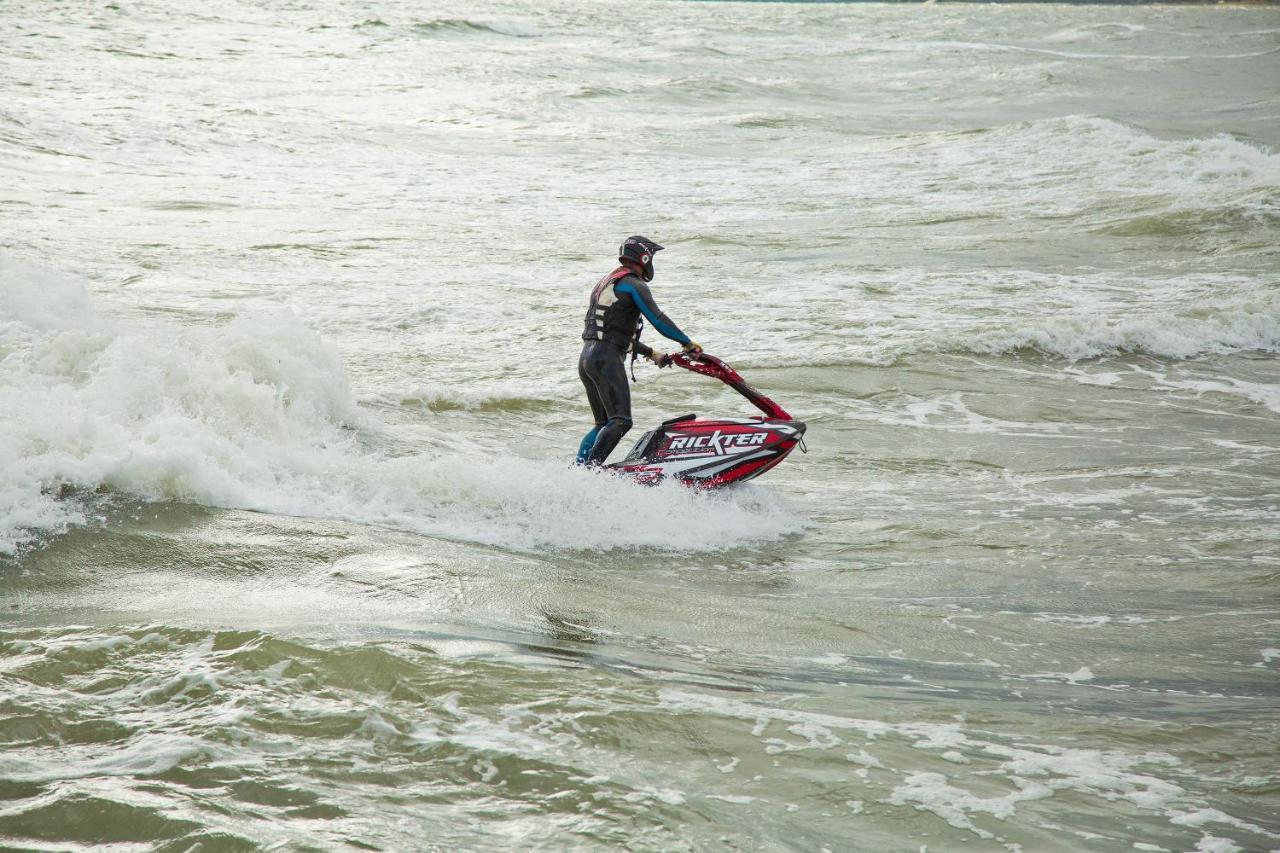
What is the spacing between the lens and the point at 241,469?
750 centimetres

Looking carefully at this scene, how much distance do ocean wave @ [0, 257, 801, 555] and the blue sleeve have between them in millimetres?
1075

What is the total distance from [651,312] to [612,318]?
0.43 meters

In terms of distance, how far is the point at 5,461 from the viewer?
6.66 meters

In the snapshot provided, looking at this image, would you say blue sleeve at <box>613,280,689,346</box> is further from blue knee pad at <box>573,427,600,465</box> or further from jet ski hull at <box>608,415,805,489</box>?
A: blue knee pad at <box>573,427,600,465</box>

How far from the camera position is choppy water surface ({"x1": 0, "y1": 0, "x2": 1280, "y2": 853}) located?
4039 mm

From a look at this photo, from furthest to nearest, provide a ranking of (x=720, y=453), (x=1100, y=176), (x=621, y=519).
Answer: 1. (x=1100, y=176)
2. (x=720, y=453)
3. (x=621, y=519)

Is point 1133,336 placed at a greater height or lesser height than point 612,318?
lesser

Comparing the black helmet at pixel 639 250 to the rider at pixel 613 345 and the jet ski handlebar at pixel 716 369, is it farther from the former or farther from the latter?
the jet ski handlebar at pixel 716 369

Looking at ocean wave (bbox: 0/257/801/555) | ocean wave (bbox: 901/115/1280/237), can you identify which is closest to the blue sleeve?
ocean wave (bbox: 0/257/801/555)

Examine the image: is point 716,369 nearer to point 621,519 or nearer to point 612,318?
point 612,318

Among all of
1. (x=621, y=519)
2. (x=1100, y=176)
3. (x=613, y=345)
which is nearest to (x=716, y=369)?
(x=613, y=345)

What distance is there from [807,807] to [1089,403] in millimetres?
8464

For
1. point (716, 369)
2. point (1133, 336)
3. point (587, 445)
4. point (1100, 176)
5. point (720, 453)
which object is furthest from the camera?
point (1100, 176)

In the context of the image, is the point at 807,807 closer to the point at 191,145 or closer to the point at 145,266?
the point at 145,266
